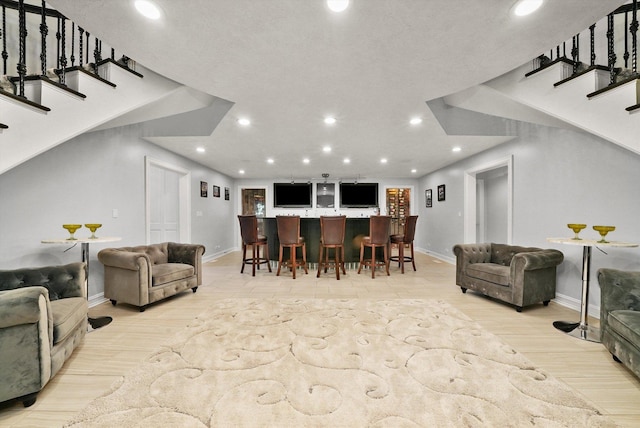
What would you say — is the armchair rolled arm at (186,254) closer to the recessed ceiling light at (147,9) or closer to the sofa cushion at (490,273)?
the recessed ceiling light at (147,9)

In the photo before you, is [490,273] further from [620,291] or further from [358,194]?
[358,194]

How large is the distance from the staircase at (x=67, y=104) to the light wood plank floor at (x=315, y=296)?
5.26ft

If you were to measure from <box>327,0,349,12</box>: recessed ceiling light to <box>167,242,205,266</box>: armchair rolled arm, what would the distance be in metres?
3.45

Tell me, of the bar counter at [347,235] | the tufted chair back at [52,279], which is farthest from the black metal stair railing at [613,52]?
the tufted chair back at [52,279]

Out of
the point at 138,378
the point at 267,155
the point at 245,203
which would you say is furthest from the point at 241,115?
the point at 245,203

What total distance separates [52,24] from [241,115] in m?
2.45

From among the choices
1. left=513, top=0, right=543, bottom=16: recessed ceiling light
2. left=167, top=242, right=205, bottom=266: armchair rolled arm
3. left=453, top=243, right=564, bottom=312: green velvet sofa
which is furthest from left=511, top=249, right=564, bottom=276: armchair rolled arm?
left=167, top=242, right=205, bottom=266: armchair rolled arm

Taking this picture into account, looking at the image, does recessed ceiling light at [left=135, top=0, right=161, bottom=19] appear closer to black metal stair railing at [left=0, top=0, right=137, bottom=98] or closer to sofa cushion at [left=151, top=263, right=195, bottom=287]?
black metal stair railing at [left=0, top=0, right=137, bottom=98]

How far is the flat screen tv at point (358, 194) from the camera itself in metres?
8.77

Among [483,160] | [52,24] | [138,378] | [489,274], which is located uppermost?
[52,24]

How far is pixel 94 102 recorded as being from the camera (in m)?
2.41

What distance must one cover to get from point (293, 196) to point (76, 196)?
6007 millimetres

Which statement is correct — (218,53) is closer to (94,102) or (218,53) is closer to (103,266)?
(94,102)

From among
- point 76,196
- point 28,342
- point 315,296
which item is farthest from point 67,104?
point 315,296
